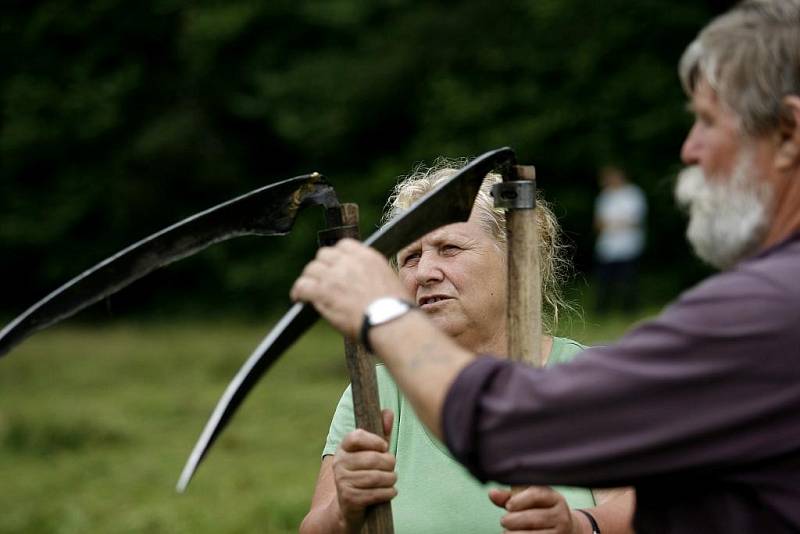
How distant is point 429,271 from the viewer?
3027mm

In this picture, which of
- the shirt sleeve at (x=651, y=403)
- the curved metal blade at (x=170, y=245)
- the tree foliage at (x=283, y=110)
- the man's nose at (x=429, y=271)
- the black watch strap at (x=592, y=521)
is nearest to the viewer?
the shirt sleeve at (x=651, y=403)

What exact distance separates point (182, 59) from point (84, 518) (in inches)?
765

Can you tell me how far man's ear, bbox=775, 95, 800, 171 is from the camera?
69.8 inches

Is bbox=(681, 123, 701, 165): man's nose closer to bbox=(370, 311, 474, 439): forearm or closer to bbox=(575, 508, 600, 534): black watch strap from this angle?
bbox=(370, 311, 474, 439): forearm

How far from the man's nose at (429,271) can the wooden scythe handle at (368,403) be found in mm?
586

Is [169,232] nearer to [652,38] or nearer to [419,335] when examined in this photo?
[419,335]

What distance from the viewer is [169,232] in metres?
2.36

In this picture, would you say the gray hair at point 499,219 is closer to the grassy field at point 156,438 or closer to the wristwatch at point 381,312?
the grassy field at point 156,438

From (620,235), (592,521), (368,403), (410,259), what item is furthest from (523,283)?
(620,235)

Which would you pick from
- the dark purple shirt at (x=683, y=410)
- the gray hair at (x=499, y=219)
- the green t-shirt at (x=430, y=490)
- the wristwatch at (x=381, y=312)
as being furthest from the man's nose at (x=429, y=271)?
the dark purple shirt at (x=683, y=410)

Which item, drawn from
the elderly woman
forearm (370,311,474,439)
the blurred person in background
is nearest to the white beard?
forearm (370,311,474,439)

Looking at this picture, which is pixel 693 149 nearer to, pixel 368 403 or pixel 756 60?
pixel 756 60

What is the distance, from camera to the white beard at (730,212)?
5.98ft

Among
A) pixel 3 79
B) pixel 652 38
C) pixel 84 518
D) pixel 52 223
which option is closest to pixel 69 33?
pixel 3 79
